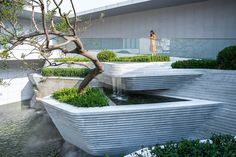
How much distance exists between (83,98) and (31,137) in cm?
397

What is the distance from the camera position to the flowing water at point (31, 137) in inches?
440

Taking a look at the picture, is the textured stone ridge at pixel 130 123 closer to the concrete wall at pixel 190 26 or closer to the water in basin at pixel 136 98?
the water in basin at pixel 136 98

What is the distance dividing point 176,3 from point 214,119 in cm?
898

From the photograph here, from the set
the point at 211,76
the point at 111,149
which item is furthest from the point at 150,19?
the point at 111,149

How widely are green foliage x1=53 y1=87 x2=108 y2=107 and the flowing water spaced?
65.7 inches

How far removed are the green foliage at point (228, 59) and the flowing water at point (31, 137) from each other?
5413 mm

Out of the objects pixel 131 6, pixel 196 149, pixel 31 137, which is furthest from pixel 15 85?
pixel 196 149

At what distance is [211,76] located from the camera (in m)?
10.5

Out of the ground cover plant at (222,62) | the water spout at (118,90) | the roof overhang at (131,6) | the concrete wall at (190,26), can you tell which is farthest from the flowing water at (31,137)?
the roof overhang at (131,6)

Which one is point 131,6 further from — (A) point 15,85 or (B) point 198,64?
(A) point 15,85

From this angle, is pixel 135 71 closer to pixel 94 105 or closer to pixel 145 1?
pixel 94 105

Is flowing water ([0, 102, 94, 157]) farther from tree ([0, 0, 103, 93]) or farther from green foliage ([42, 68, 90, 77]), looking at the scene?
tree ([0, 0, 103, 93])

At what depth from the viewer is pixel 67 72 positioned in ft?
58.9

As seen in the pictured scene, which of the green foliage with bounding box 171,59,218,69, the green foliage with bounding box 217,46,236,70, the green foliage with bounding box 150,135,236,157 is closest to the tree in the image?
the green foliage with bounding box 171,59,218,69
